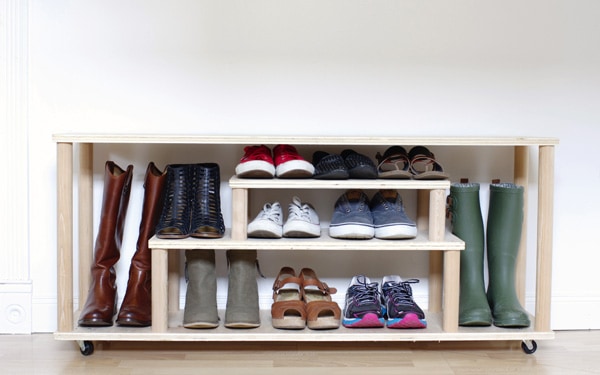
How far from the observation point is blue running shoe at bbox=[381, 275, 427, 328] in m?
2.10

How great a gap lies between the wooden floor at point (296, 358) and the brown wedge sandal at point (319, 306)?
126mm

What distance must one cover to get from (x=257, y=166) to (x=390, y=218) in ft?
1.49

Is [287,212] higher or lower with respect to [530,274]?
higher

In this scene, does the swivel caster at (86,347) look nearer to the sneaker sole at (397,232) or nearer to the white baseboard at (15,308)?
the white baseboard at (15,308)

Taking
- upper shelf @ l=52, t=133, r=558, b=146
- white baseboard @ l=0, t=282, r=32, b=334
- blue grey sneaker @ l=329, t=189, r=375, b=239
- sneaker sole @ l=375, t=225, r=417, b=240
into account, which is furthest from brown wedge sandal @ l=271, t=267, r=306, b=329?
white baseboard @ l=0, t=282, r=32, b=334

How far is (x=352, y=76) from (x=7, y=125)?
1218mm

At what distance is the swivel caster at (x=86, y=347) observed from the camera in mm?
2145

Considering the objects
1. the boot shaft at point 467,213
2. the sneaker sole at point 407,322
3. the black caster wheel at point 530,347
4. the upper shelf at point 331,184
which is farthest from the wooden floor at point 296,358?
the upper shelf at point 331,184

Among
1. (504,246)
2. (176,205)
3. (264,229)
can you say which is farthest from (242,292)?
(504,246)

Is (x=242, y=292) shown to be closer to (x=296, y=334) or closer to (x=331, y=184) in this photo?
(x=296, y=334)

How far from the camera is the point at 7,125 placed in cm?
234

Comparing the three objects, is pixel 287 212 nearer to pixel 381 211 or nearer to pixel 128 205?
pixel 381 211

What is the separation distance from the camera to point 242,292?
2.17 m

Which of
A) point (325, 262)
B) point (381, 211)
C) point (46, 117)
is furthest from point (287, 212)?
point (46, 117)
